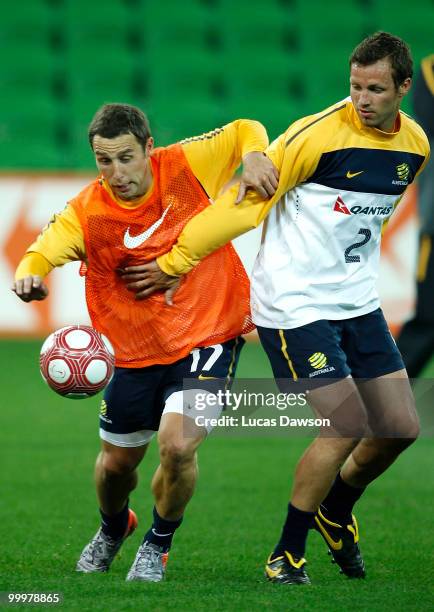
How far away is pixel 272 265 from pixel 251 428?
354 cm

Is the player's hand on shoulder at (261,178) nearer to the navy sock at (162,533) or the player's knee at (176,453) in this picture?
the player's knee at (176,453)

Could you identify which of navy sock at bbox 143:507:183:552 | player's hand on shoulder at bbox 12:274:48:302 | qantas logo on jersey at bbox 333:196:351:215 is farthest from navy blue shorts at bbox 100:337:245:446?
qantas logo on jersey at bbox 333:196:351:215

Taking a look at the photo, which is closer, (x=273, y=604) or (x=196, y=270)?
(x=273, y=604)

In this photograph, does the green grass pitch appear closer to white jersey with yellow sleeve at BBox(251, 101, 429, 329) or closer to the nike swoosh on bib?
white jersey with yellow sleeve at BBox(251, 101, 429, 329)

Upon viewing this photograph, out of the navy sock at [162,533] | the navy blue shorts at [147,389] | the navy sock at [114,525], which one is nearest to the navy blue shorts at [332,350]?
the navy blue shorts at [147,389]

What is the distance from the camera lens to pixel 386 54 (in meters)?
4.57

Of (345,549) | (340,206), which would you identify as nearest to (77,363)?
(340,206)

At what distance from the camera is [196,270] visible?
4910 mm

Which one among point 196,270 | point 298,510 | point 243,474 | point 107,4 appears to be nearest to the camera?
point 298,510

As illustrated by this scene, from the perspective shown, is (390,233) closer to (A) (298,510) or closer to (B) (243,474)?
(B) (243,474)

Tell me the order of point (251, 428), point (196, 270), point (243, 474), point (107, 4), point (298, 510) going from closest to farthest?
point (298, 510)
point (196, 270)
point (243, 474)
point (251, 428)
point (107, 4)

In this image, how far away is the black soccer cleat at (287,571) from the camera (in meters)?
4.48

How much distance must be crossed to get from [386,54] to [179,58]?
9.88 metres

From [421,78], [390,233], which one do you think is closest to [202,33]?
[390,233]
